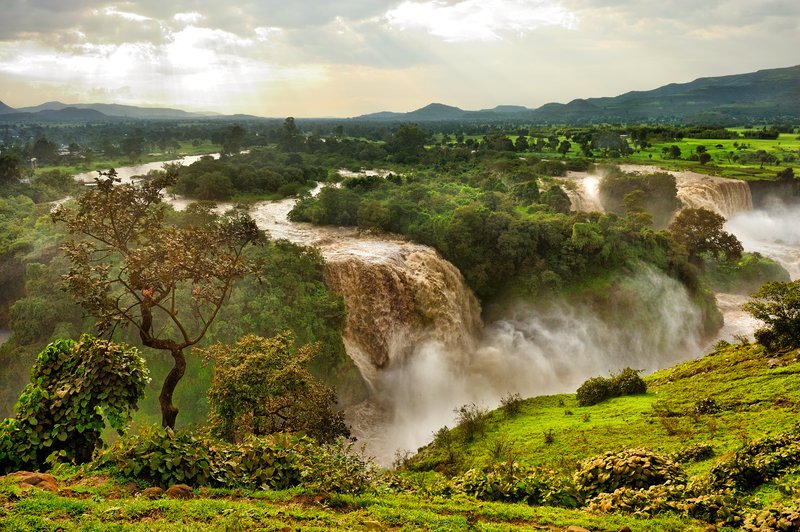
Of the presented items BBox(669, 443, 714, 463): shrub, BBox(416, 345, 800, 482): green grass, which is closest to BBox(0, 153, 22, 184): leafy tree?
BBox(416, 345, 800, 482): green grass

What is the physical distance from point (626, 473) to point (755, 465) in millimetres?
2377

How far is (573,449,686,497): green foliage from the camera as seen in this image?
932 cm

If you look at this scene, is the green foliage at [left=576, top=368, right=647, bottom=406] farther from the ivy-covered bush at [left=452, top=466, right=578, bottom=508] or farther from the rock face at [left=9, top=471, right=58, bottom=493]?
the rock face at [left=9, top=471, right=58, bottom=493]

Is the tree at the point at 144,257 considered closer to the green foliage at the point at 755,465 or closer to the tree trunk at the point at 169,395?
the tree trunk at the point at 169,395

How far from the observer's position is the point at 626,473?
9.43 metres

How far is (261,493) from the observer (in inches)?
318

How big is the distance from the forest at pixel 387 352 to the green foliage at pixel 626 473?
0.04 meters

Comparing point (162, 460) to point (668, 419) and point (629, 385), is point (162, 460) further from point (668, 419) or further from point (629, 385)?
point (629, 385)

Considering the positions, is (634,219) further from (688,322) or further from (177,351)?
(177,351)

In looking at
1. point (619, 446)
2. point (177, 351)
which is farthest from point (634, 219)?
point (177, 351)

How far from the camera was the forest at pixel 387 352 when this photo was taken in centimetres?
834

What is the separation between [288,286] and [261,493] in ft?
55.0

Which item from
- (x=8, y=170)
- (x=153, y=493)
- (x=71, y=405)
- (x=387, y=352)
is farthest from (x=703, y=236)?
(x=8, y=170)

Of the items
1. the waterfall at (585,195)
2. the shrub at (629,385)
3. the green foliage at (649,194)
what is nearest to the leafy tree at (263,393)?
the shrub at (629,385)
